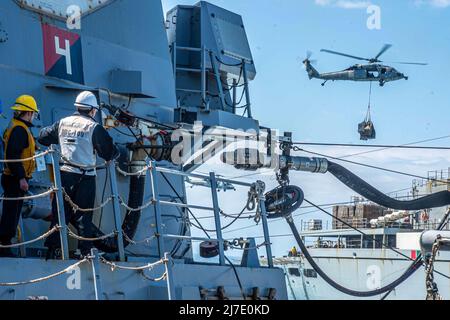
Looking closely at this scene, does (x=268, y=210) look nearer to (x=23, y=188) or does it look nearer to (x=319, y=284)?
(x=23, y=188)

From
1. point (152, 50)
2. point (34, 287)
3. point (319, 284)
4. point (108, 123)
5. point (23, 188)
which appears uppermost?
point (152, 50)

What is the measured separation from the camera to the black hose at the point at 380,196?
12930mm

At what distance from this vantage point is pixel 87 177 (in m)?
7.61

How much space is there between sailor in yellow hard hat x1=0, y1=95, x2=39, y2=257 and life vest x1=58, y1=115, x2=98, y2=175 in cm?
30

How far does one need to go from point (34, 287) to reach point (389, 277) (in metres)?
35.5

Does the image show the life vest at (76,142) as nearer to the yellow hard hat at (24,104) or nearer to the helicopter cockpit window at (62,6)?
the yellow hard hat at (24,104)

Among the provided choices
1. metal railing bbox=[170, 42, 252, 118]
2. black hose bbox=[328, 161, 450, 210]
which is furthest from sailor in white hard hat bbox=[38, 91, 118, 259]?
black hose bbox=[328, 161, 450, 210]

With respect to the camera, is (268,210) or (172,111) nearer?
(172,111)

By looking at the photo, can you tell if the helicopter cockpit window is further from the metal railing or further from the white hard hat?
the metal railing

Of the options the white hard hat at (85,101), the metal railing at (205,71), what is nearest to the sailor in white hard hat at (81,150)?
the white hard hat at (85,101)

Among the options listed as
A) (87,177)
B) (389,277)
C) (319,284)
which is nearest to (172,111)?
(87,177)

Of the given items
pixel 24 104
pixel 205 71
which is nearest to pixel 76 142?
pixel 24 104

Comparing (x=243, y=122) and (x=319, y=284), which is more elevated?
(x=243, y=122)

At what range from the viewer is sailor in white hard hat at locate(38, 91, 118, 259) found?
24.6 feet
